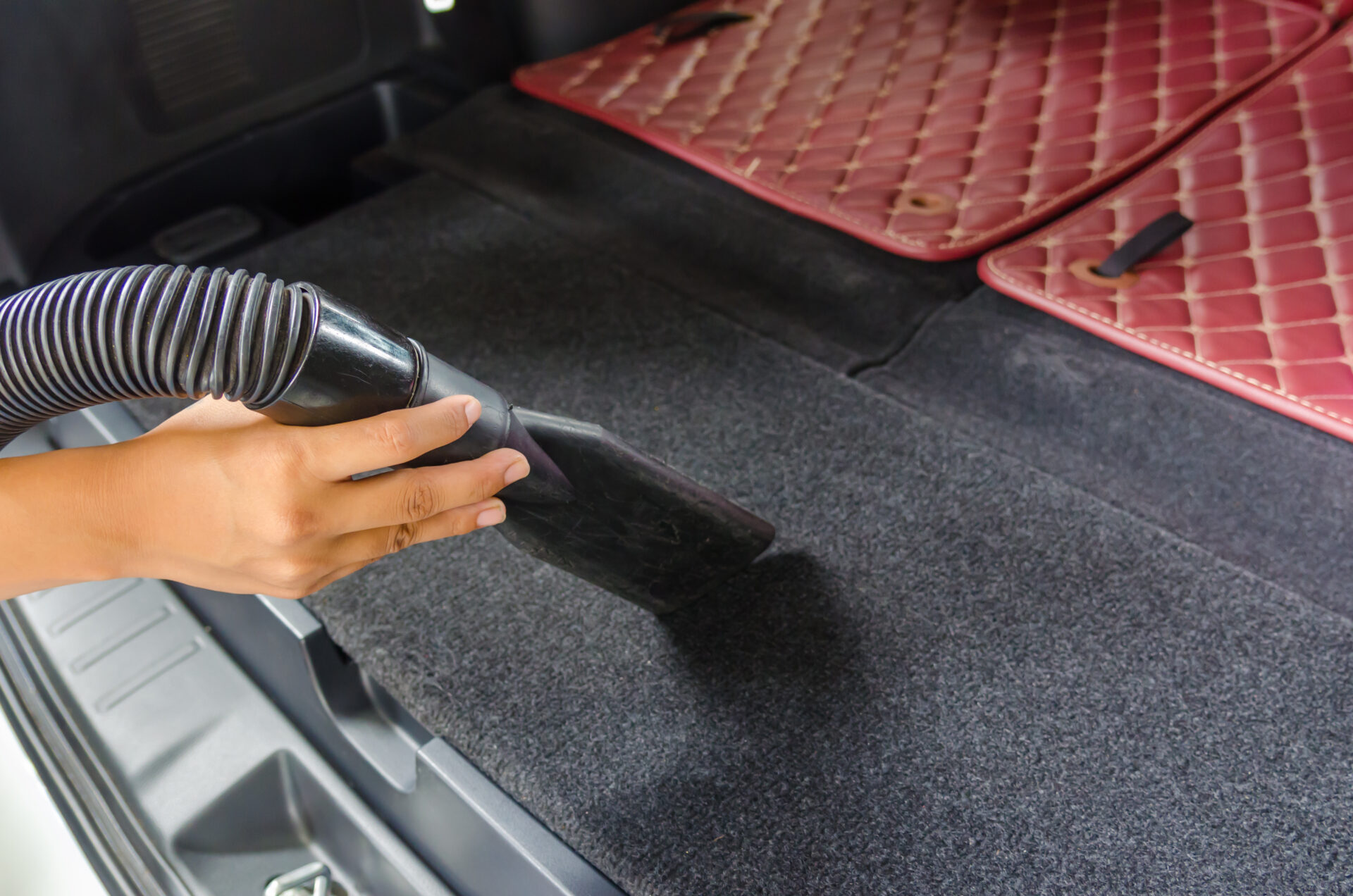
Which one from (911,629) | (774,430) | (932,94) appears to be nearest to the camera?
(911,629)

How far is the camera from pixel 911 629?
0.85 metres

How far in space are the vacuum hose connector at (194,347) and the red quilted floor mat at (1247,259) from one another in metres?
0.83

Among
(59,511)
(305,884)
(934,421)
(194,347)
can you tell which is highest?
(194,347)

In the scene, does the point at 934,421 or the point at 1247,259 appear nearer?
the point at 934,421

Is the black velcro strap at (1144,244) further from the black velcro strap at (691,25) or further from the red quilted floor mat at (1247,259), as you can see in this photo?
the black velcro strap at (691,25)

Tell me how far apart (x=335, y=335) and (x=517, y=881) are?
1.38ft

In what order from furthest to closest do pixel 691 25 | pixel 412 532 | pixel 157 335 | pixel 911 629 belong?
pixel 691 25, pixel 911 629, pixel 412 532, pixel 157 335

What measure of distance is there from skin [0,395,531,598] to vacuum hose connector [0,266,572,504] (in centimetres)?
3

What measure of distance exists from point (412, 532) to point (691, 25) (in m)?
1.29

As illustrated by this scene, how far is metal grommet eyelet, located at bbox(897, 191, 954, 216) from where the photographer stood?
127 centimetres

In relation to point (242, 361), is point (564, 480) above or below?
below

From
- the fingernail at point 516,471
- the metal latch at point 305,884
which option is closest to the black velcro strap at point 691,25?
the fingernail at point 516,471

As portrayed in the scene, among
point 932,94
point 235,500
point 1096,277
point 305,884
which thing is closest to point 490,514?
point 235,500

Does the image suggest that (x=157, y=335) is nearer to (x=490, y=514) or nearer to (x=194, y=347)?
(x=194, y=347)
